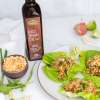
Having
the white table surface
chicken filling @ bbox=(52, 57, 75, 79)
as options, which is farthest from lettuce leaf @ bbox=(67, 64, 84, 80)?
the white table surface

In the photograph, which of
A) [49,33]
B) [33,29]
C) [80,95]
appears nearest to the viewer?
[80,95]

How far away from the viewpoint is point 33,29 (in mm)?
995

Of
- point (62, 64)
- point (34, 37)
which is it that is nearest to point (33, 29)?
point (34, 37)

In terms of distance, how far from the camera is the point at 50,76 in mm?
957

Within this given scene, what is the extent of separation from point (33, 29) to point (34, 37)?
3 cm

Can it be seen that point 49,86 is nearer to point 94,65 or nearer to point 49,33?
point 94,65

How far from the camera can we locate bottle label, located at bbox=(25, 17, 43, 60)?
0.98m

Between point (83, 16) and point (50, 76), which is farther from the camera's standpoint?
point (83, 16)

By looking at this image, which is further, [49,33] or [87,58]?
[49,33]

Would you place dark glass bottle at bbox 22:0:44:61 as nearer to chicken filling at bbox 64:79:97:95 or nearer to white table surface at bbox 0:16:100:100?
white table surface at bbox 0:16:100:100

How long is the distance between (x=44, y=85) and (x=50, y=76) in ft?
0.12

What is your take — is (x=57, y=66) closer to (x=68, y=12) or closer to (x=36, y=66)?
(x=36, y=66)

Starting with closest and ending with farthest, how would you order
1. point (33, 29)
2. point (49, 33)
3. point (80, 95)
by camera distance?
point (80, 95) → point (33, 29) → point (49, 33)

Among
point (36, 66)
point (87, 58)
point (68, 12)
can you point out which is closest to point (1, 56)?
point (36, 66)
